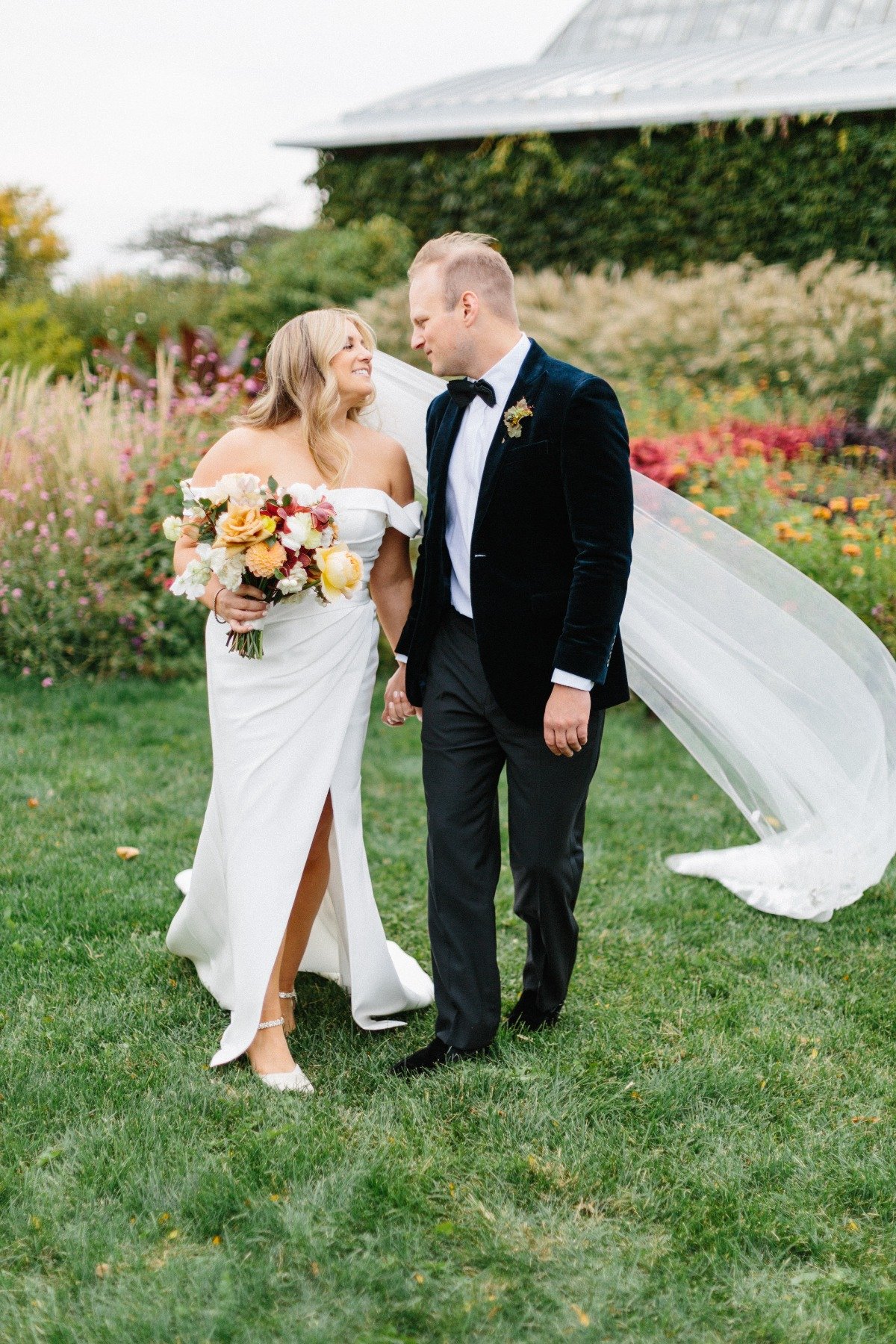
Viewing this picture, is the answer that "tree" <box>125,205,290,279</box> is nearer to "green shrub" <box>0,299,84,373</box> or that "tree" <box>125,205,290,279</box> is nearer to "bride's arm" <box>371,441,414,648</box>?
"green shrub" <box>0,299,84,373</box>

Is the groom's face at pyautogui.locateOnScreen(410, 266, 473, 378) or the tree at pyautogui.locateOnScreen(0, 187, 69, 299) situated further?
the tree at pyautogui.locateOnScreen(0, 187, 69, 299)

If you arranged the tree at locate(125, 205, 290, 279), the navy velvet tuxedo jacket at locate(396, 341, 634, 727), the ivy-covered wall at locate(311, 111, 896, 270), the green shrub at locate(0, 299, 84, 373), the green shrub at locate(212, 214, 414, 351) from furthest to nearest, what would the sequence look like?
1. the tree at locate(125, 205, 290, 279)
2. the green shrub at locate(212, 214, 414, 351)
3. the ivy-covered wall at locate(311, 111, 896, 270)
4. the green shrub at locate(0, 299, 84, 373)
5. the navy velvet tuxedo jacket at locate(396, 341, 634, 727)

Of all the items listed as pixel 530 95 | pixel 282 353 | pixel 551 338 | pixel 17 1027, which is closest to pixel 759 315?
pixel 551 338

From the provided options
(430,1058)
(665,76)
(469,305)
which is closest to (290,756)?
(430,1058)

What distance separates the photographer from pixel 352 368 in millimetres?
3459

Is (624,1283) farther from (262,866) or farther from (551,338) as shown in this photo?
(551,338)

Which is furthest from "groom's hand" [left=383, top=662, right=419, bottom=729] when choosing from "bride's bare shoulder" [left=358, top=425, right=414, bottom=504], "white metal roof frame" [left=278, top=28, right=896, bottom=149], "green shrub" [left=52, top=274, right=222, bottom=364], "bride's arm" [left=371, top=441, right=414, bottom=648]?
"white metal roof frame" [left=278, top=28, right=896, bottom=149]

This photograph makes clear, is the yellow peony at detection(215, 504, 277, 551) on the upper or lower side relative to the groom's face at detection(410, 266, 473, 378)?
lower

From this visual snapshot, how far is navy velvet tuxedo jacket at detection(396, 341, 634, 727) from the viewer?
3.04 meters

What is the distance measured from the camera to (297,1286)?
97.3 inches

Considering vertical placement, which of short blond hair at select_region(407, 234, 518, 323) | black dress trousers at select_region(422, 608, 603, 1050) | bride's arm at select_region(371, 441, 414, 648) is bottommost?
black dress trousers at select_region(422, 608, 603, 1050)

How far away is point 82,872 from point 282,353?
93.3 inches

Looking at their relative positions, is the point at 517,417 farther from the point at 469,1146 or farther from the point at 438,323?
the point at 469,1146

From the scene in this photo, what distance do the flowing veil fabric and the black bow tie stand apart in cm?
57
